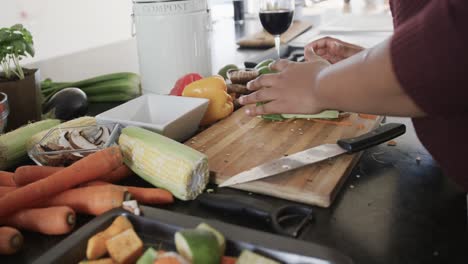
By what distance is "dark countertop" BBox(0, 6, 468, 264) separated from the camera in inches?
22.7

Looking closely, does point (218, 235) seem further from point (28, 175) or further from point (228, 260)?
point (28, 175)

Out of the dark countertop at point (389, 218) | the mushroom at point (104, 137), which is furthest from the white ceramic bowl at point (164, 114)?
the dark countertop at point (389, 218)

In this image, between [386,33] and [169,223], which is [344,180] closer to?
[169,223]

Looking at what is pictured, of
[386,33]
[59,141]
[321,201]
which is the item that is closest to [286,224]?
[321,201]

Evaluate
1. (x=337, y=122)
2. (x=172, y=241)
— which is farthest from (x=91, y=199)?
Answer: (x=337, y=122)

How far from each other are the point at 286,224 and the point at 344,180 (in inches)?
6.5

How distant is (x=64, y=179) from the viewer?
0.68 meters

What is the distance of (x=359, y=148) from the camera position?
81 cm

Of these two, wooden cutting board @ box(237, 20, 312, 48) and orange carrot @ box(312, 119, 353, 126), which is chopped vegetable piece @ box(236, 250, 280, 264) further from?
wooden cutting board @ box(237, 20, 312, 48)

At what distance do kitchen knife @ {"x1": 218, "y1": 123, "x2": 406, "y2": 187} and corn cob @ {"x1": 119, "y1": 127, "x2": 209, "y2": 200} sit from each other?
0.19 feet

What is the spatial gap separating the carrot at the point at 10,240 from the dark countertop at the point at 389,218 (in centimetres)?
1

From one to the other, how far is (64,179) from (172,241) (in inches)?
9.2

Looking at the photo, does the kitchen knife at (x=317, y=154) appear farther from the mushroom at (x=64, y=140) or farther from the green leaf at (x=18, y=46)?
the green leaf at (x=18, y=46)

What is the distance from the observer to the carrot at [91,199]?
659mm
